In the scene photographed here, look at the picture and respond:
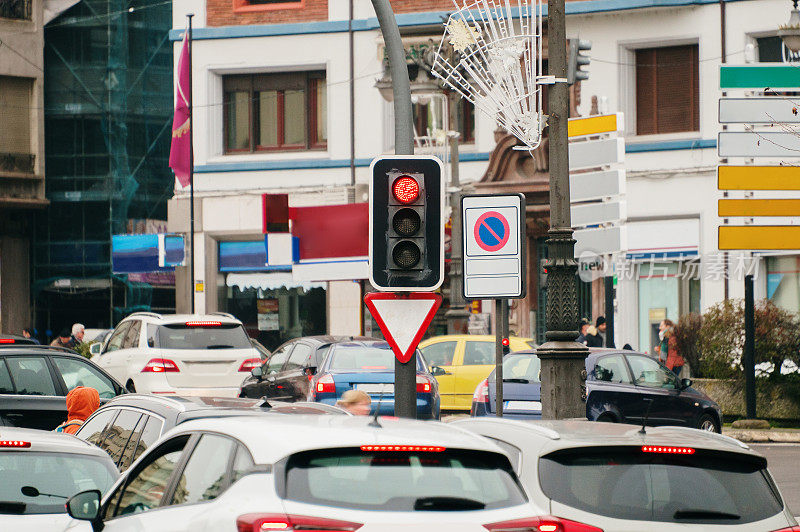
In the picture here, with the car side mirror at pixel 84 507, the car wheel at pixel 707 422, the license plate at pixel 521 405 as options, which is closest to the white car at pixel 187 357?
the license plate at pixel 521 405

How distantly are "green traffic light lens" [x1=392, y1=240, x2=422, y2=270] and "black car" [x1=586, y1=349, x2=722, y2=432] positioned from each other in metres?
8.36

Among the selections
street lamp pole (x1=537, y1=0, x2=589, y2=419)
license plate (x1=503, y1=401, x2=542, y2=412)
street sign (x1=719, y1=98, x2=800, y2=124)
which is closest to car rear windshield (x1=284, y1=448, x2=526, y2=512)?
street lamp pole (x1=537, y1=0, x2=589, y2=419)

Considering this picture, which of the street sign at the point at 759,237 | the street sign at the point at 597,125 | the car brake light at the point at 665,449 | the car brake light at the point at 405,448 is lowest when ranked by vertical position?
the car brake light at the point at 665,449

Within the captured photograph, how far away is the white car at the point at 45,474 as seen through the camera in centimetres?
778

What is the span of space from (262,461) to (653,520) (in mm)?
1969

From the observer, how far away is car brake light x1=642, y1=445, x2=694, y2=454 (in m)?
6.52

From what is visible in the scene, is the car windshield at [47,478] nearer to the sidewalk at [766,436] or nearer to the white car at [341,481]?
the white car at [341,481]

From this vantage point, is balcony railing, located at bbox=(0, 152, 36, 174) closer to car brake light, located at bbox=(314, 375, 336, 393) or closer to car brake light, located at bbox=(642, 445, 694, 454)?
car brake light, located at bbox=(314, 375, 336, 393)

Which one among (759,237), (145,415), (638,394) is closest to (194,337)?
(638,394)

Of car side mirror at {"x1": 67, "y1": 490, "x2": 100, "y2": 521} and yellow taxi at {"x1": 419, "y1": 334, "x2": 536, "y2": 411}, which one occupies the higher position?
car side mirror at {"x1": 67, "y1": 490, "x2": 100, "y2": 521}

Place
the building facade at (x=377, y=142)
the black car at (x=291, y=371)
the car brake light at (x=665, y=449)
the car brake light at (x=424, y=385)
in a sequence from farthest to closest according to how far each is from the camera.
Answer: the building facade at (x=377, y=142) < the black car at (x=291, y=371) < the car brake light at (x=424, y=385) < the car brake light at (x=665, y=449)

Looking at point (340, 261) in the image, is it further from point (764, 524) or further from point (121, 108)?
point (764, 524)

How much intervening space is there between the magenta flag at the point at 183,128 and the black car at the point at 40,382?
2156 centimetres

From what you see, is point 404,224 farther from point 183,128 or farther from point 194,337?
point 183,128
